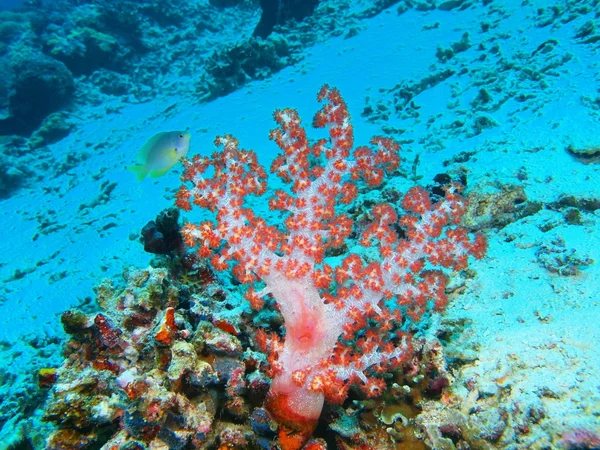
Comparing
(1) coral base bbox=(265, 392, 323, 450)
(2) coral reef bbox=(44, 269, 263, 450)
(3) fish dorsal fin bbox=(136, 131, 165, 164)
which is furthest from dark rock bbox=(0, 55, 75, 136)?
(1) coral base bbox=(265, 392, 323, 450)

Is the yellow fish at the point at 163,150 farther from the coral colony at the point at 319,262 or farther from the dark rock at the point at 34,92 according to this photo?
the dark rock at the point at 34,92

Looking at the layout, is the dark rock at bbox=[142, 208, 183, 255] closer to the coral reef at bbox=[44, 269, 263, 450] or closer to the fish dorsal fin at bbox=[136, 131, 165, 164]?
the coral reef at bbox=[44, 269, 263, 450]

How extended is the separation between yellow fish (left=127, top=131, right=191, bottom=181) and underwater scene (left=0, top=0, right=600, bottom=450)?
0.02 meters

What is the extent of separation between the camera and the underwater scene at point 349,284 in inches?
93.4

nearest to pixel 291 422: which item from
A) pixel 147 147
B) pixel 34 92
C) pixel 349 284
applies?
pixel 349 284

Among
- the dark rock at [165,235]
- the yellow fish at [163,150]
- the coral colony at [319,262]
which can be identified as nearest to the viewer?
the coral colony at [319,262]

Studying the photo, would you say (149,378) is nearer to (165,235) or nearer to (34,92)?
(165,235)

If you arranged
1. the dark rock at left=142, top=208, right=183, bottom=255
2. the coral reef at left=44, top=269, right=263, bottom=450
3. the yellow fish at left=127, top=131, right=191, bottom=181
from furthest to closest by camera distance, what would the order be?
1. the yellow fish at left=127, top=131, right=191, bottom=181
2. the dark rock at left=142, top=208, right=183, bottom=255
3. the coral reef at left=44, top=269, right=263, bottom=450

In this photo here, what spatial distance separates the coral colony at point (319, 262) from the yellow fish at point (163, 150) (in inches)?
68.1

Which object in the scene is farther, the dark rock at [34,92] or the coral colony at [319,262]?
the dark rock at [34,92]

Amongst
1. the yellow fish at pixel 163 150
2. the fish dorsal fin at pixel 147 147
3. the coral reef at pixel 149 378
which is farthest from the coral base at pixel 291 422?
the fish dorsal fin at pixel 147 147

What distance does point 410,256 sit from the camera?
2.76m

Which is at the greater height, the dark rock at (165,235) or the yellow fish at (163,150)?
the yellow fish at (163,150)

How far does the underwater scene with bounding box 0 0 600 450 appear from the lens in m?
2.37
